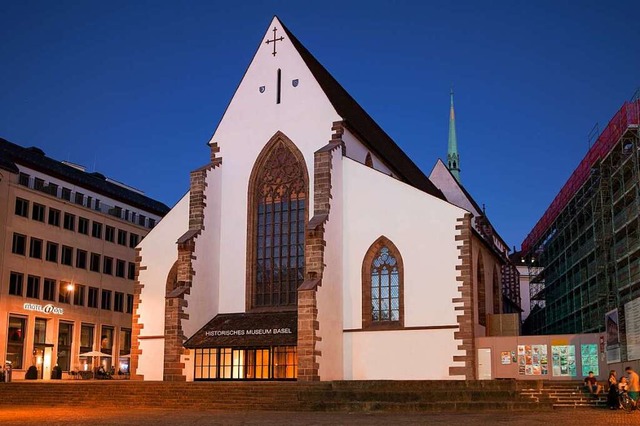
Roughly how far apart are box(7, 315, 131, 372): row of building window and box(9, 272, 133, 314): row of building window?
1.53 metres

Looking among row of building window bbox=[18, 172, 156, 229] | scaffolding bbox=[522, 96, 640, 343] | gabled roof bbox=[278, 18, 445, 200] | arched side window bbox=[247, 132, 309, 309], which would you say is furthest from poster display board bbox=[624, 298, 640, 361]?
row of building window bbox=[18, 172, 156, 229]

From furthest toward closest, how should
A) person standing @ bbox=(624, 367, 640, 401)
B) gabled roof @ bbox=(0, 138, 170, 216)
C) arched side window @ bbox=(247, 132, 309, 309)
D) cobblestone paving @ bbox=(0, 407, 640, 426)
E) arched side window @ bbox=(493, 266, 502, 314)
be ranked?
1. gabled roof @ bbox=(0, 138, 170, 216)
2. arched side window @ bbox=(493, 266, 502, 314)
3. arched side window @ bbox=(247, 132, 309, 309)
4. person standing @ bbox=(624, 367, 640, 401)
5. cobblestone paving @ bbox=(0, 407, 640, 426)

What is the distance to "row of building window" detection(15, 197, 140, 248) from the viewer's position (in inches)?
2099

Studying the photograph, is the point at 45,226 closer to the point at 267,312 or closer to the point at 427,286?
the point at 267,312

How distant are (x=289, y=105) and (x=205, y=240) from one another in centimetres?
720

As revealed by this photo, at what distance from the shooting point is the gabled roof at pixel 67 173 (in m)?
53.6

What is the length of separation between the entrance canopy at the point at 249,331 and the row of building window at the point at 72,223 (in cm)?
2350

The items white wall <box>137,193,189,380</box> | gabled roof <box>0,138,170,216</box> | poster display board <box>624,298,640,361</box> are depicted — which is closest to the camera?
poster display board <box>624,298,640,361</box>

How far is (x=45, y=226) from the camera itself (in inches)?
2162

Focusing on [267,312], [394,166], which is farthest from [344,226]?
[394,166]

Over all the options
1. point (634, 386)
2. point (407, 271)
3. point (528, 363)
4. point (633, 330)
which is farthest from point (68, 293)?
point (634, 386)

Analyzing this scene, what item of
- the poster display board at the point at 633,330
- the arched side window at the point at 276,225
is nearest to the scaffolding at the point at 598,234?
the poster display board at the point at 633,330

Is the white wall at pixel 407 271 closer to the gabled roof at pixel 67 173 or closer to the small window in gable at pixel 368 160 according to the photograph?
the small window in gable at pixel 368 160

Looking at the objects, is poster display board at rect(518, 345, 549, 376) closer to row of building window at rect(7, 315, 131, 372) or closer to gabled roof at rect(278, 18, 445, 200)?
gabled roof at rect(278, 18, 445, 200)
